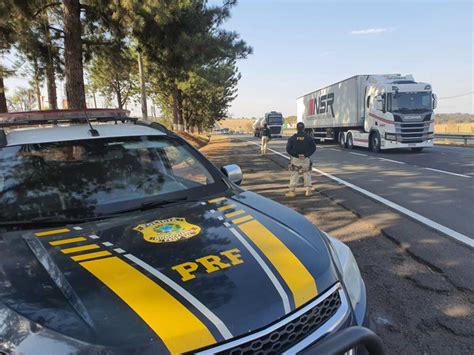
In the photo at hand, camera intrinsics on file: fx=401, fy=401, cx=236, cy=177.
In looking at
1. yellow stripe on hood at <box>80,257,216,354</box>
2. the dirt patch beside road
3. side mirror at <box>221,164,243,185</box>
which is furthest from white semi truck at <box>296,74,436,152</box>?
yellow stripe on hood at <box>80,257,216,354</box>

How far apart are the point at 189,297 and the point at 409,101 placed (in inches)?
803

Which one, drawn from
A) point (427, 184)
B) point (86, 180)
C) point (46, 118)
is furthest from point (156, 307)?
point (427, 184)

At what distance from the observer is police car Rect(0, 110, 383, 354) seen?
155 centimetres

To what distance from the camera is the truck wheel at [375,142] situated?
68.3ft

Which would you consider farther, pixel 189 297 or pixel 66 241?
pixel 66 241

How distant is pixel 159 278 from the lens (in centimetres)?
182

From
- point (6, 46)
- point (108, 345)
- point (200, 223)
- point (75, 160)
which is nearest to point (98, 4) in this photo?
point (6, 46)

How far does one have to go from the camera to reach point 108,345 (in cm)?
147

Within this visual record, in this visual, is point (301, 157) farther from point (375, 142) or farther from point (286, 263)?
point (375, 142)

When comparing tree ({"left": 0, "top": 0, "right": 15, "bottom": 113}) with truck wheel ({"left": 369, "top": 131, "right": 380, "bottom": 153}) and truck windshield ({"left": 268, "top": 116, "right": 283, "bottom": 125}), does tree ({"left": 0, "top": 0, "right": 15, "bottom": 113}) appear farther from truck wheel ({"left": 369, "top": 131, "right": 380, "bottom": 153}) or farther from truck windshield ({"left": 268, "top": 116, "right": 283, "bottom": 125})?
truck windshield ({"left": 268, "top": 116, "right": 283, "bottom": 125})

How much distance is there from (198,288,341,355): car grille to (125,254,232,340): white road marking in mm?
67

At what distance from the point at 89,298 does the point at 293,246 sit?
1.10 metres

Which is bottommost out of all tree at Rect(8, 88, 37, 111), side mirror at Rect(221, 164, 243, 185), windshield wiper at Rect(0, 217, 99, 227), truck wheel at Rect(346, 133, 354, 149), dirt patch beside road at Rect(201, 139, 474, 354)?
dirt patch beside road at Rect(201, 139, 474, 354)

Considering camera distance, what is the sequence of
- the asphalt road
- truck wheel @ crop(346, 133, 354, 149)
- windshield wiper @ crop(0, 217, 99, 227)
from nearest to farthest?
windshield wiper @ crop(0, 217, 99, 227) < the asphalt road < truck wheel @ crop(346, 133, 354, 149)
